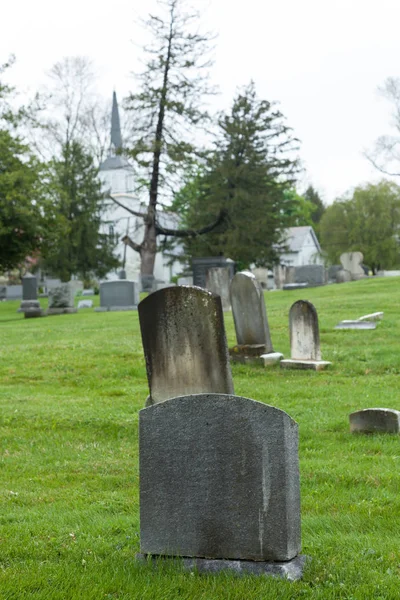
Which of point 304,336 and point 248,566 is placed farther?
point 304,336

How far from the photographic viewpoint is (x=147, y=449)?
14.2 ft

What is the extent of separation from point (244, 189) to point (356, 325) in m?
29.0

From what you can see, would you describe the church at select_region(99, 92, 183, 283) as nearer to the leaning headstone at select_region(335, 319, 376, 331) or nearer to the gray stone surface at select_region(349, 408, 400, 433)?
the leaning headstone at select_region(335, 319, 376, 331)

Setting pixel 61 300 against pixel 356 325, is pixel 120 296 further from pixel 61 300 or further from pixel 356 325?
pixel 356 325

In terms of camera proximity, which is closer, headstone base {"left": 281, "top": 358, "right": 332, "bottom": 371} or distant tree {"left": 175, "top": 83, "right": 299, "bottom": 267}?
headstone base {"left": 281, "top": 358, "right": 332, "bottom": 371}

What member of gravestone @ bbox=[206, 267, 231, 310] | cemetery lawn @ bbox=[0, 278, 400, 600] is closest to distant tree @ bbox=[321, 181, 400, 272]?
gravestone @ bbox=[206, 267, 231, 310]

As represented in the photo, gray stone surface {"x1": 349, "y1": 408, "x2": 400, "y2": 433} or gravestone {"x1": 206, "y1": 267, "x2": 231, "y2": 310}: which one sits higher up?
gravestone {"x1": 206, "y1": 267, "x2": 231, "y2": 310}

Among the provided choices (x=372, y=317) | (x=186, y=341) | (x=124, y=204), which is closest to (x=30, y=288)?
(x=372, y=317)

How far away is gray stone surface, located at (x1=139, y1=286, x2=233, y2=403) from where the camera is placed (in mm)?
7863

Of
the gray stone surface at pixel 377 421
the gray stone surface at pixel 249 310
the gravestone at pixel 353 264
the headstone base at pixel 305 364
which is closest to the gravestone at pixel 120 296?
the gravestone at pixel 353 264

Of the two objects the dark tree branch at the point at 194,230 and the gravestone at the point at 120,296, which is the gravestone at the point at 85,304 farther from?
the dark tree branch at the point at 194,230

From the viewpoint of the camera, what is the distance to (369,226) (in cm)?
6650

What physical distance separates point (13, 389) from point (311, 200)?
283 ft

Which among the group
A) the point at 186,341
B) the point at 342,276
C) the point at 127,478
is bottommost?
the point at 127,478
